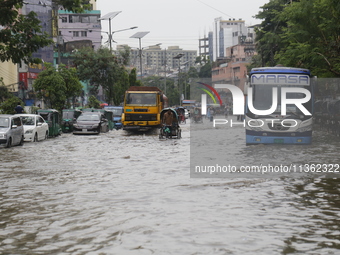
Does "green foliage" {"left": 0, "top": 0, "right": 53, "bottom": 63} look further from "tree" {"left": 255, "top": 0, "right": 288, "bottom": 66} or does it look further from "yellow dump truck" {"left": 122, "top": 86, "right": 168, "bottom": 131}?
"tree" {"left": 255, "top": 0, "right": 288, "bottom": 66}

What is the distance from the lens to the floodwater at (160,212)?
8117 millimetres

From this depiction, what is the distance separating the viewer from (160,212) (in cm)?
1062

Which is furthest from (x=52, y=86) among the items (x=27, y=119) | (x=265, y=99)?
(x=265, y=99)

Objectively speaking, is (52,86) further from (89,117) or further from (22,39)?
(22,39)

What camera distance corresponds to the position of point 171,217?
398 inches

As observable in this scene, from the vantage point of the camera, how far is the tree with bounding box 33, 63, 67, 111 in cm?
5012

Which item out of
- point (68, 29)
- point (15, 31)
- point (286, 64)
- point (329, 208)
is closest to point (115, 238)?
point (329, 208)

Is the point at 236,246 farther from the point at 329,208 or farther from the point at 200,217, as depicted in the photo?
the point at 329,208

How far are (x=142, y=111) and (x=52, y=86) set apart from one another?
997cm

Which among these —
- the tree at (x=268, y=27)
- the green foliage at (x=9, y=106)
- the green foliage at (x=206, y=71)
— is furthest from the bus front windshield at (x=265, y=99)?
the green foliage at (x=206, y=71)

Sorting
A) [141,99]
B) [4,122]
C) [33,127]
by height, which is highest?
[141,99]

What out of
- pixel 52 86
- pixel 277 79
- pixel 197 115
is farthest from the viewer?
pixel 197 115

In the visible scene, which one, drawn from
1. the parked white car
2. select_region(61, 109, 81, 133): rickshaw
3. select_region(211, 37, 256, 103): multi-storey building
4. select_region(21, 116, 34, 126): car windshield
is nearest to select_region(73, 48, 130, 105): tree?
select_region(61, 109, 81, 133): rickshaw

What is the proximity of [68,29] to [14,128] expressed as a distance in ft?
310
